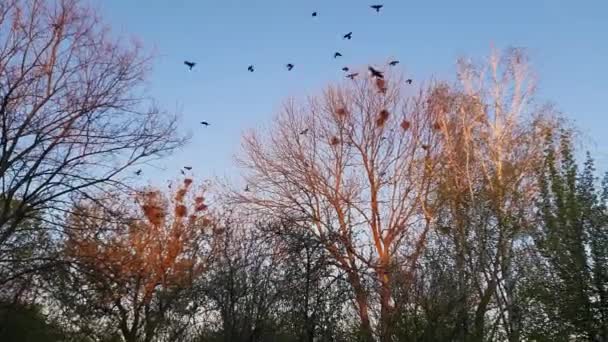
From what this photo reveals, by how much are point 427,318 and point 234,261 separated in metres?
4.56

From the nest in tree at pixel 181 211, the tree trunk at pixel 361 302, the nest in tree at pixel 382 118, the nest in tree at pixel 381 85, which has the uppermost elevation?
the nest in tree at pixel 381 85

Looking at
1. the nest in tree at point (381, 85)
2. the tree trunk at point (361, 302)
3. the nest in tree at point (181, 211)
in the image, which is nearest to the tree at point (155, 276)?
the nest in tree at point (181, 211)

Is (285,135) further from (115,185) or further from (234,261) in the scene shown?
(115,185)

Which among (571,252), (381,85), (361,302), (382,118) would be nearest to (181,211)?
(382,118)

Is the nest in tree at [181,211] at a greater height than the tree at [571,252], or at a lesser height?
greater

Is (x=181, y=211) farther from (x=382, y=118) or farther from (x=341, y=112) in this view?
(x=382, y=118)

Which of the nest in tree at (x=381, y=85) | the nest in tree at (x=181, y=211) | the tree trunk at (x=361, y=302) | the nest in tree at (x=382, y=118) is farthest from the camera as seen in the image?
the nest in tree at (x=181, y=211)

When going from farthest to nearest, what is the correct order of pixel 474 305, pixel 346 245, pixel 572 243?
pixel 346 245 → pixel 474 305 → pixel 572 243

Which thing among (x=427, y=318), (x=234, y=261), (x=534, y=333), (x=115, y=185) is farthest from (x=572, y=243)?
(x=115, y=185)

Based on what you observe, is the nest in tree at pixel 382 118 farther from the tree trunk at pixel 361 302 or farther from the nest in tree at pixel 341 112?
the tree trunk at pixel 361 302

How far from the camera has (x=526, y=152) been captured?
57.7ft

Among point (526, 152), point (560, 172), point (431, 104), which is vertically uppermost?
point (431, 104)

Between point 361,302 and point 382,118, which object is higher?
point 382,118

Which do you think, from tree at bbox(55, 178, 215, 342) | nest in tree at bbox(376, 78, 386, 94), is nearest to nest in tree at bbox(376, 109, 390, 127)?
nest in tree at bbox(376, 78, 386, 94)
